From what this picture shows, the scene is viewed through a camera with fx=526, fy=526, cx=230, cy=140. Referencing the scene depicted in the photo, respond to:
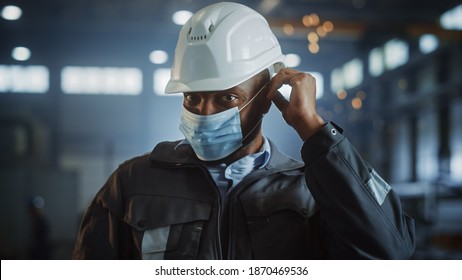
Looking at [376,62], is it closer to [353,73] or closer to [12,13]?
[353,73]

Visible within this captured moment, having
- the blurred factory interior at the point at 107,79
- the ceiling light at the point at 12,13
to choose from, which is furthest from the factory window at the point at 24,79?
the ceiling light at the point at 12,13

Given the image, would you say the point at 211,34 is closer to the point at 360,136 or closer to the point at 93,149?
the point at 93,149

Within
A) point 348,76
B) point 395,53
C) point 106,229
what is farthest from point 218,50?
point 395,53

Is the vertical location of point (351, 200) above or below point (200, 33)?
below

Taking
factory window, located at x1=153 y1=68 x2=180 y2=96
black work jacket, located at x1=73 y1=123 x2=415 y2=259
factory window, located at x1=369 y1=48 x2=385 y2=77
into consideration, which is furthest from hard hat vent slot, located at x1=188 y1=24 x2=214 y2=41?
factory window, located at x1=369 y1=48 x2=385 y2=77

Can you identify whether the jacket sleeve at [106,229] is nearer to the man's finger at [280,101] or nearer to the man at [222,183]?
the man at [222,183]

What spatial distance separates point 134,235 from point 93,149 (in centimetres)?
126

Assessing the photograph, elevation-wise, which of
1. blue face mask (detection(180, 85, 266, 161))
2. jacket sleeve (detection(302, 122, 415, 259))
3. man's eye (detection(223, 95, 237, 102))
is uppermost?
man's eye (detection(223, 95, 237, 102))

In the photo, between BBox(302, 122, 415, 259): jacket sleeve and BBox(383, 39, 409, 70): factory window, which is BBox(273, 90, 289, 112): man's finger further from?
BBox(383, 39, 409, 70): factory window

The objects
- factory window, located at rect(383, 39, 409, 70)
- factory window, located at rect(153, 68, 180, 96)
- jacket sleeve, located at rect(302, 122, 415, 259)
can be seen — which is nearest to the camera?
jacket sleeve, located at rect(302, 122, 415, 259)

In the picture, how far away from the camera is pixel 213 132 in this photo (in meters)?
1.28

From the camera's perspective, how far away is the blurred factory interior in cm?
218

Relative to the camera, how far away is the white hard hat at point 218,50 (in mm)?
1278

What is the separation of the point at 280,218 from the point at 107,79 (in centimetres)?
132
